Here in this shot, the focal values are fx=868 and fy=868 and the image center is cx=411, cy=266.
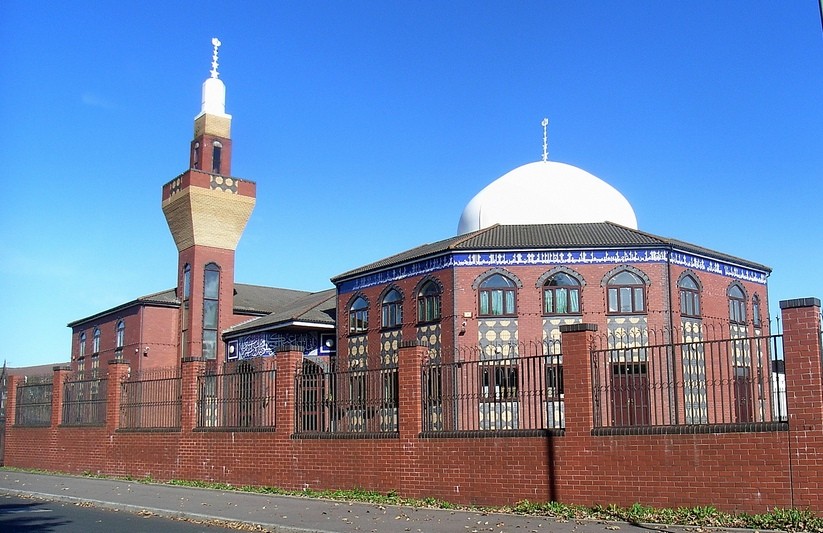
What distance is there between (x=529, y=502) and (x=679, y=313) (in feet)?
43.3

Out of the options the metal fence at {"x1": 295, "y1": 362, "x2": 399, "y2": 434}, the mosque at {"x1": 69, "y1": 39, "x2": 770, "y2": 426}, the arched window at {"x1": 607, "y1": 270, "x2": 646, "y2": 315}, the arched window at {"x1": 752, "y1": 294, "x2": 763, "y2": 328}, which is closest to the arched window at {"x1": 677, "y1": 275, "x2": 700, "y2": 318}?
the mosque at {"x1": 69, "y1": 39, "x2": 770, "y2": 426}

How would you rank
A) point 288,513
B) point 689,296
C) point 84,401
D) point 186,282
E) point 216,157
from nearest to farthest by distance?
point 288,513
point 84,401
point 689,296
point 186,282
point 216,157

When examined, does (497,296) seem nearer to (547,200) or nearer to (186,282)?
(547,200)

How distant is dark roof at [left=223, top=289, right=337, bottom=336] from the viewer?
3027cm

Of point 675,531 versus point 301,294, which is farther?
point 301,294

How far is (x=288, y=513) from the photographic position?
44.3ft

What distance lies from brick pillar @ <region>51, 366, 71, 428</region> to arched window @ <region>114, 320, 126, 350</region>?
1053 centimetres

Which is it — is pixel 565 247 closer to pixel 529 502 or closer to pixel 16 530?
pixel 529 502

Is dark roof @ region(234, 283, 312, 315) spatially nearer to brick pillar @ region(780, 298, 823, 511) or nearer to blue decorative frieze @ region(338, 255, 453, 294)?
blue decorative frieze @ region(338, 255, 453, 294)

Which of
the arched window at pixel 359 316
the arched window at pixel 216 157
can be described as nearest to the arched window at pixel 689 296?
the arched window at pixel 359 316

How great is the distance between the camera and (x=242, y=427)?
717 inches

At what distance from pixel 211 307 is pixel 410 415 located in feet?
68.7

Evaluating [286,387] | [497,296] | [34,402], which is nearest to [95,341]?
[34,402]

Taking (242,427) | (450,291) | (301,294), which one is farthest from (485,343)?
(301,294)
